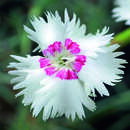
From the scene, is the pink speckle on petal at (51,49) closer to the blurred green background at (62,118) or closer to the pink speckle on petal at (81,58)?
the pink speckle on petal at (81,58)

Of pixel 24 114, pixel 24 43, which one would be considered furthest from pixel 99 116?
pixel 24 43

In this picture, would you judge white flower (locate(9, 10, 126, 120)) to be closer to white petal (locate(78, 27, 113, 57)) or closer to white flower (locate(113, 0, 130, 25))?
white petal (locate(78, 27, 113, 57))

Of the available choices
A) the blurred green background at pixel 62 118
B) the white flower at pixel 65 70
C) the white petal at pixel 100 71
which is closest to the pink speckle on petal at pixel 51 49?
the white flower at pixel 65 70

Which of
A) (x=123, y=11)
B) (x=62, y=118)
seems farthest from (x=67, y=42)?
(x=62, y=118)

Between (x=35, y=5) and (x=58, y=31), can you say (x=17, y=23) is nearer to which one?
(x=35, y=5)

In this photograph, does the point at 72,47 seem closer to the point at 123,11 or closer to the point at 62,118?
the point at 123,11
